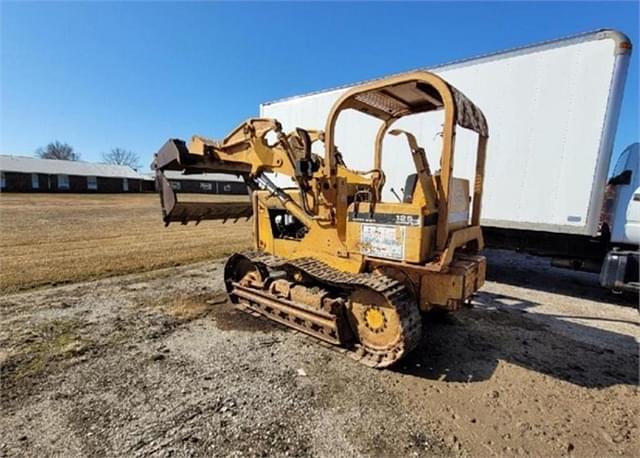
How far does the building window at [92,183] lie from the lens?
130ft

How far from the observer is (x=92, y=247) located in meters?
9.42

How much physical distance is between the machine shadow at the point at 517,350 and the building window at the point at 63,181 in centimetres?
4470

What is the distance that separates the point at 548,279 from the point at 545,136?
362 centimetres

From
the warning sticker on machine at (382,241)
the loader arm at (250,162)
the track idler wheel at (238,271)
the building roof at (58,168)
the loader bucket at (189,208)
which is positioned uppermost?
the building roof at (58,168)

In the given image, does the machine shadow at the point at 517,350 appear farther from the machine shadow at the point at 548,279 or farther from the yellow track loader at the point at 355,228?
the machine shadow at the point at 548,279

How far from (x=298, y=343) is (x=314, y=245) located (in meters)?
1.25

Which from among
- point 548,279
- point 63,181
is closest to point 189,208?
point 548,279

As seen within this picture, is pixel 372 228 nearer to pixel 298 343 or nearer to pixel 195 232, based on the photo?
pixel 298 343

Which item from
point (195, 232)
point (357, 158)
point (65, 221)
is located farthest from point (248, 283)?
point (65, 221)

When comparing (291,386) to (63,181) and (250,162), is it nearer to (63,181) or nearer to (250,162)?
(250,162)

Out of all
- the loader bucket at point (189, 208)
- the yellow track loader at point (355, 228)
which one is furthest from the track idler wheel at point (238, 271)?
the loader bucket at point (189, 208)

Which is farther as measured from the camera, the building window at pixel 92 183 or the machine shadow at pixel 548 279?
the building window at pixel 92 183

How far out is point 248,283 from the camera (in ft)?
17.3

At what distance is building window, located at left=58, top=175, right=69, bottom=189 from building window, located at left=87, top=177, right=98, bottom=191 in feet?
6.76
